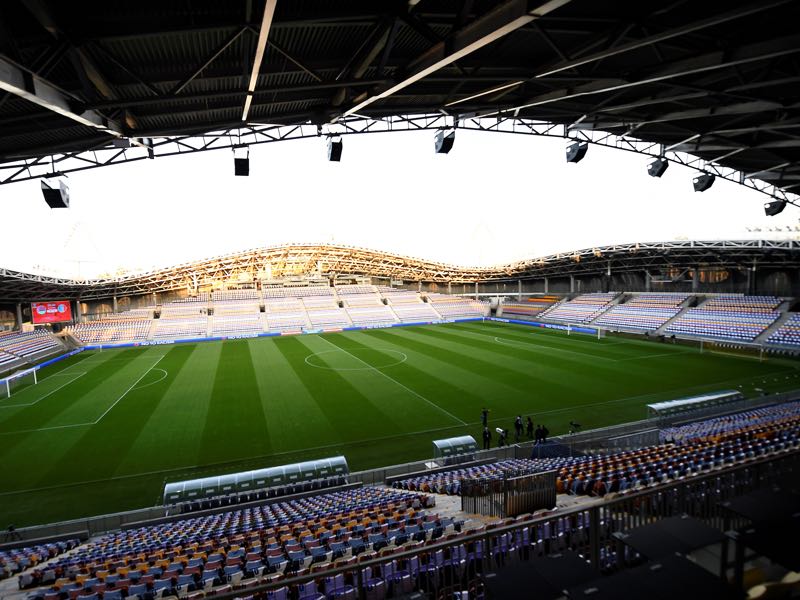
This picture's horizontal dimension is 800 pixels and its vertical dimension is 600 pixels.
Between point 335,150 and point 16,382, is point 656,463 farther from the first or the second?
point 16,382

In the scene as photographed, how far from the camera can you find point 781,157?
13852 millimetres

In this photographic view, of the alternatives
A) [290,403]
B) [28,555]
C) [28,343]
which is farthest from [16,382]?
[28,555]

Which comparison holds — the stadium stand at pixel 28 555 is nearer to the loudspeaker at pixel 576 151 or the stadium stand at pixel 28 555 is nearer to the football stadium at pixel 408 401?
the football stadium at pixel 408 401

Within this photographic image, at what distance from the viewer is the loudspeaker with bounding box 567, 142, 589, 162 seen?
12.2m

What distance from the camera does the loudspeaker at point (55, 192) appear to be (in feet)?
31.4

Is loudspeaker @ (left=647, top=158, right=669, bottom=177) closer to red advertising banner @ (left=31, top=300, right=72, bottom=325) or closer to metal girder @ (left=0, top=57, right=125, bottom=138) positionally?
metal girder @ (left=0, top=57, right=125, bottom=138)

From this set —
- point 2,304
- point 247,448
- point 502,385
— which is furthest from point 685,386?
point 2,304

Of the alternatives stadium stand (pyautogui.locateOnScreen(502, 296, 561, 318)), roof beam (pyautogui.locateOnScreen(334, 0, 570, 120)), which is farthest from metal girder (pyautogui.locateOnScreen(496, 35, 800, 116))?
stadium stand (pyautogui.locateOnScreen(502, 296, 561, 318))

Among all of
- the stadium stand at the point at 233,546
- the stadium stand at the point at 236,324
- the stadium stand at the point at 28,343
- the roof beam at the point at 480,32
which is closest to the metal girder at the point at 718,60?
the roof beam at the point at 480,32

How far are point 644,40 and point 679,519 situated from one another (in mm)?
6293

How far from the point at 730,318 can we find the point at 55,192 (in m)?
46.2

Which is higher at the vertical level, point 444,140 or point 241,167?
point 444,140

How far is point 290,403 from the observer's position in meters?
22.8

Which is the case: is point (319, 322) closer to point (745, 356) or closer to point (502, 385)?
point (502, 385)
